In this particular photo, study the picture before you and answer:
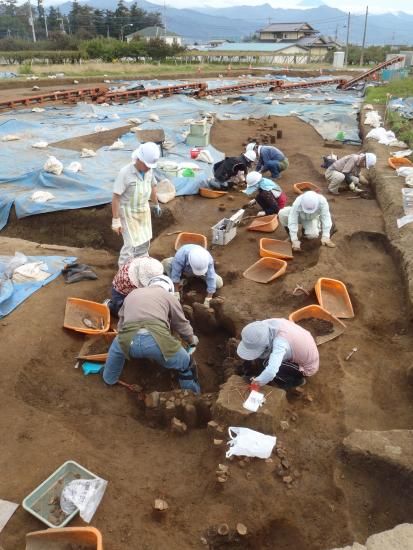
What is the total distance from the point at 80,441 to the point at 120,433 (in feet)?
1.25

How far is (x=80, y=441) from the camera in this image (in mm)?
3502

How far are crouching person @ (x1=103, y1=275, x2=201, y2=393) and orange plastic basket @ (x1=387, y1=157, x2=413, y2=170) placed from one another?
7.42 m

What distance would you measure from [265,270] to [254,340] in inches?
105

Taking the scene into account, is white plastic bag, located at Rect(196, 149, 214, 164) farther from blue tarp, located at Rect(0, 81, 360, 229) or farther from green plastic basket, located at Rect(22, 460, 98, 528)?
green plastic basket, located at Rect(22, 460, 98, 528)

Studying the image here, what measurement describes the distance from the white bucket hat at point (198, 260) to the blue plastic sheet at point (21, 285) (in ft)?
6.80

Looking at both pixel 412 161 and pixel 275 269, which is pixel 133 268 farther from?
pixel 412 161

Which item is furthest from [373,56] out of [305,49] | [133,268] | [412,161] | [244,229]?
[133,268]

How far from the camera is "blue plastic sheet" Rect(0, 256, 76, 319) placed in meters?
5.08

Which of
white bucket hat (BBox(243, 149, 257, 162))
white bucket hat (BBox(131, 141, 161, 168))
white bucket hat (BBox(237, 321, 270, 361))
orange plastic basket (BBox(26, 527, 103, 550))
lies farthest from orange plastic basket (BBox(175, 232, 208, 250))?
orange plastic basket (BBox(26, 527, 103, 550))

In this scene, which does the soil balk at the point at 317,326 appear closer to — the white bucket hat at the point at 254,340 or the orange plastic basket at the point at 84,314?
the white bucket hat at the point at 254,340

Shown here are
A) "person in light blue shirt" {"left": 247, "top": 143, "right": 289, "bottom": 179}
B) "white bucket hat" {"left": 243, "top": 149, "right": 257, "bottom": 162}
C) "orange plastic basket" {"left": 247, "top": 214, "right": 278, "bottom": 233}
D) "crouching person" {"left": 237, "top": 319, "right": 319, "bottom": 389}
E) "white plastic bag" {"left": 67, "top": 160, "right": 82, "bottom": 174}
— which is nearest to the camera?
"crouching person" {"left": 237, "top": 319, "right": 319, "bottom": 389}

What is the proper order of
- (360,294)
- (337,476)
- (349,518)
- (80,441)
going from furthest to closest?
(360,294), (80,441), (337,476), (349,518)

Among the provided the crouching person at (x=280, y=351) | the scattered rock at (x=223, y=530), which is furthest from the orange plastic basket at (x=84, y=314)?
the scattered rock at (x=223, y=530)

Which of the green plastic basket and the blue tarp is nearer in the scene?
the green plastic basket
